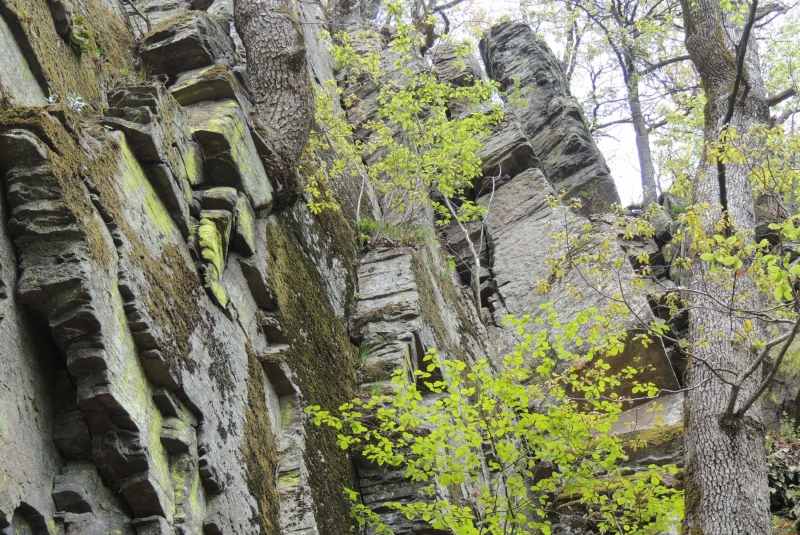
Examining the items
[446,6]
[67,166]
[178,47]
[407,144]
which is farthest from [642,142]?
[67,166]

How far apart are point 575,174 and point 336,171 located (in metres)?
8.22

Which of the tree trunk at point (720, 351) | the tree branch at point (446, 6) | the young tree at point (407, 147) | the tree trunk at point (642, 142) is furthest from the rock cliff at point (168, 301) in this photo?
the tree branch at point (446, 6)

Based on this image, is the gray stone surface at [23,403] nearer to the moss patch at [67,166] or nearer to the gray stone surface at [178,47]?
the moss patch at [67,166]

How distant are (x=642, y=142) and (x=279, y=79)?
482 inches

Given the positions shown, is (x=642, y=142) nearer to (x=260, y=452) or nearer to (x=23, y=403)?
(x=260, y=452)

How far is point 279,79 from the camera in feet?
26.8

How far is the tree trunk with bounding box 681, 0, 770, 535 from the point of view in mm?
5180

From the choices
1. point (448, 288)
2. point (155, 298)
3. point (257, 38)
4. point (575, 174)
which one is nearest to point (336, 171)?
point (257, 38)

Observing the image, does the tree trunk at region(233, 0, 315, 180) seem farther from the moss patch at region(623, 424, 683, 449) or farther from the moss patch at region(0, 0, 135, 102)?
the moss patch at region(623, 424, 683, 449)

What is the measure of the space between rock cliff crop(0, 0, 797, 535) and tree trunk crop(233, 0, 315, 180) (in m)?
0.21

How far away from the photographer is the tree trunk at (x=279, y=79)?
7.87m

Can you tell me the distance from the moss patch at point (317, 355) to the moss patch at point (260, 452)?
0.45 metres

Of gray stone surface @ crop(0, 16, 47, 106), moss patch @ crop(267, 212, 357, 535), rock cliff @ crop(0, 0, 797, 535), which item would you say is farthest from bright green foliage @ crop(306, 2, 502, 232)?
gray stone surface @ crop(0, 16, 47, 106)

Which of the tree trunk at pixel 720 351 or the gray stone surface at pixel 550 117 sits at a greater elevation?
the gray stone surface at pixel 550 117
